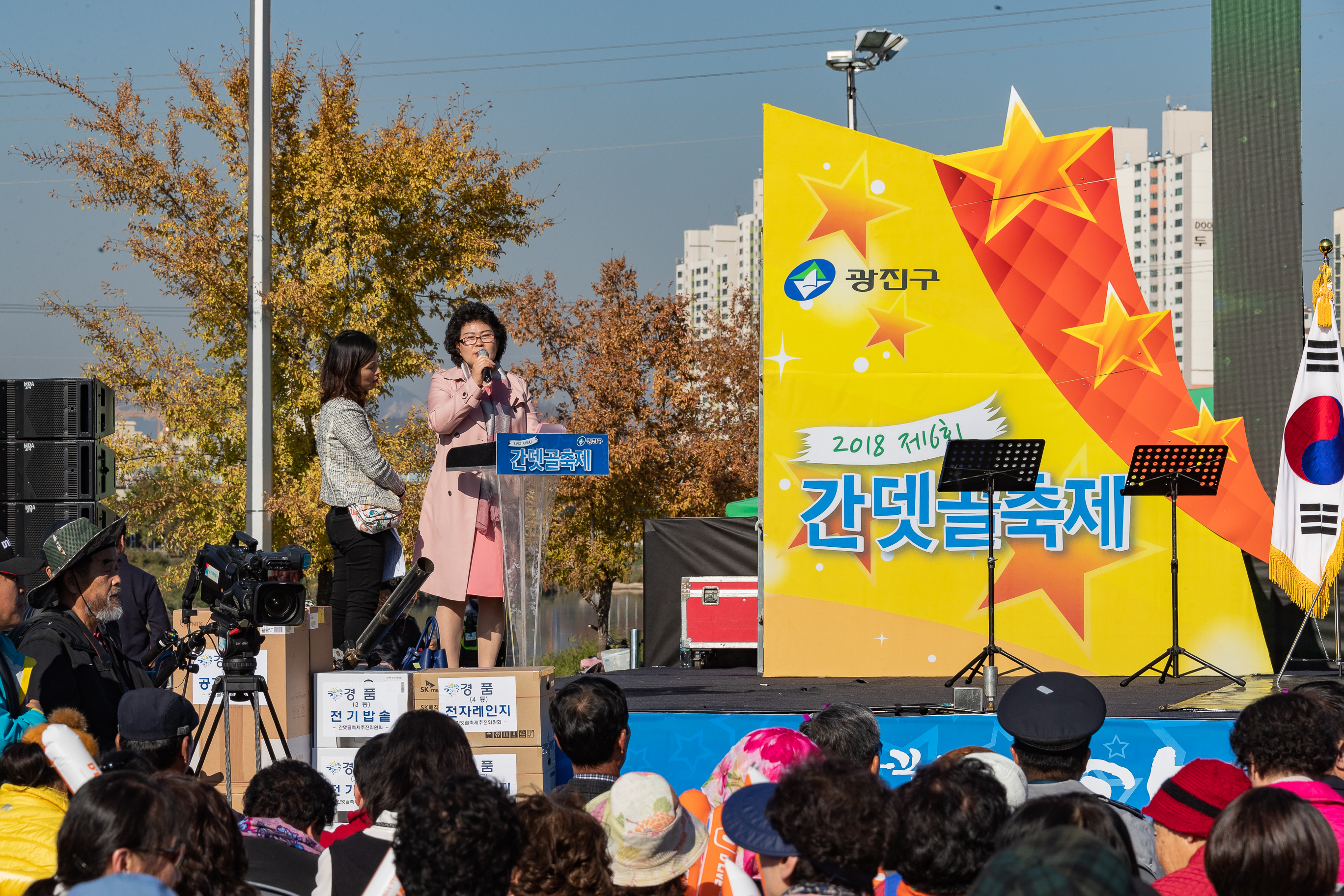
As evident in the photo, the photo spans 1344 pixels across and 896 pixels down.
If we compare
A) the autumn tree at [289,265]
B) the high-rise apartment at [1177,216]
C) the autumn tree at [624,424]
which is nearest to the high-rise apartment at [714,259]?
the high-rise apartment at [1177,216]

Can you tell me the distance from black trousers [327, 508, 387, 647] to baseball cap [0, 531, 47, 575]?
1.41 m

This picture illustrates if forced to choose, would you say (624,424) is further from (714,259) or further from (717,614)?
(714,259)

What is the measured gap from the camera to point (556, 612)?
42906 millimetres

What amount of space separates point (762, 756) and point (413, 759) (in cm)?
73

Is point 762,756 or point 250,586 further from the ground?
point 250,586

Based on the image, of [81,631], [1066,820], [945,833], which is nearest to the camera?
[1066,820]

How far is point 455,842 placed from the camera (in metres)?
1.74

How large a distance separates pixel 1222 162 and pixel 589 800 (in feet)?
23.9

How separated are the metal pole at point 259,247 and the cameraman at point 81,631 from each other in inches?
205

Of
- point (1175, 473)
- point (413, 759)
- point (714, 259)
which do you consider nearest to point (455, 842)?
point (413, 759)

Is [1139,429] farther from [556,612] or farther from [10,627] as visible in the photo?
[556,612]

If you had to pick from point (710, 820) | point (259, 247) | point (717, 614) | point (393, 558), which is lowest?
point (717, 614)

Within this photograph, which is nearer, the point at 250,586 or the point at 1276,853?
the point at 1276,853

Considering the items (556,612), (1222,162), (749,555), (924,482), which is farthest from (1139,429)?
(556,612)
